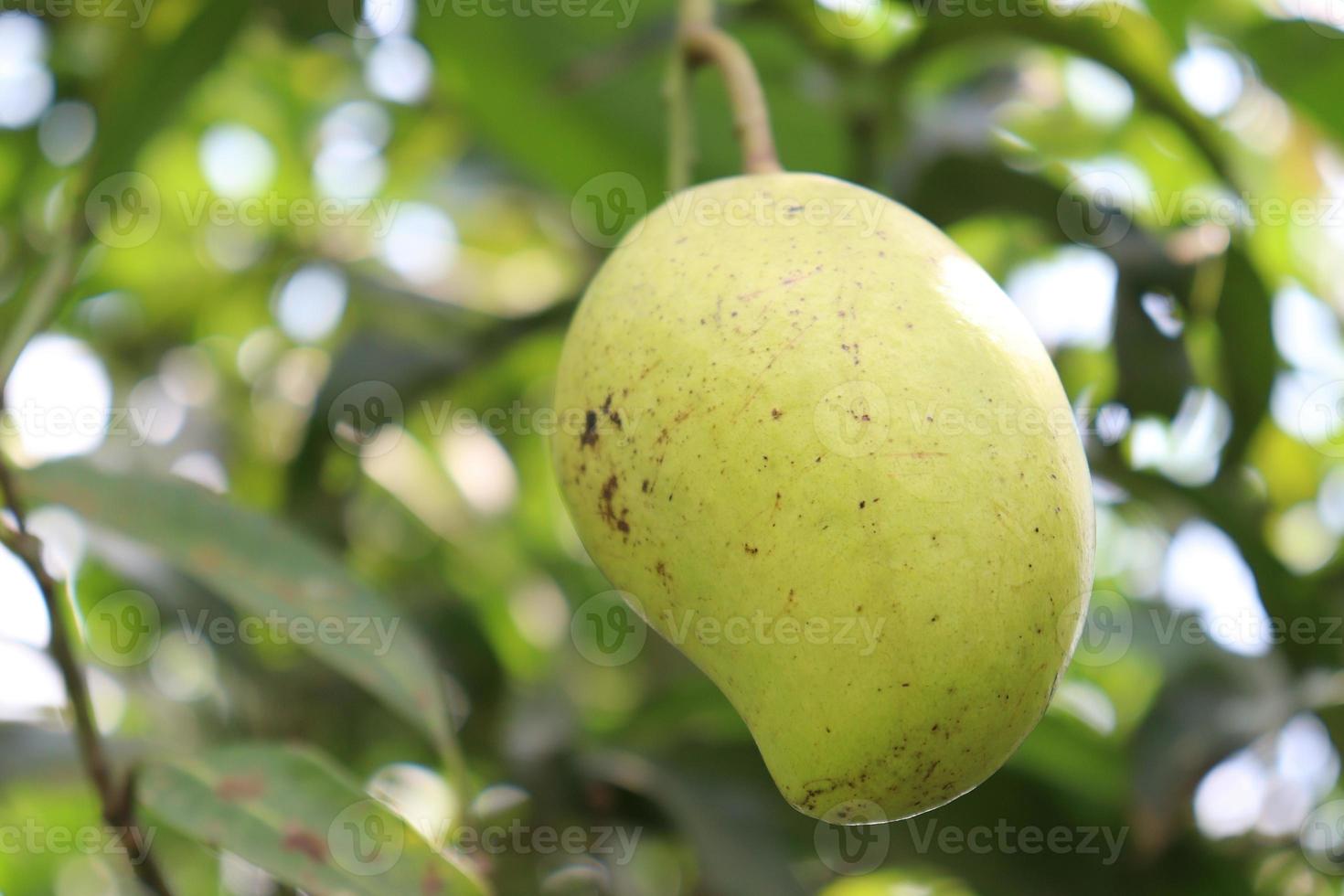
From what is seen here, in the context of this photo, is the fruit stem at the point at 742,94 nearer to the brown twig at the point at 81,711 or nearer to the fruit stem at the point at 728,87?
the fruit stem at the point at 728,87

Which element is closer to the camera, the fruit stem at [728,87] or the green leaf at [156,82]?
the fruit stem at [728,87]

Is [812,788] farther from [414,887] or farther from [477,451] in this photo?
[477,451]

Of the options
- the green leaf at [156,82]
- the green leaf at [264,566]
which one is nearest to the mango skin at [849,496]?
the green leaf at [264,566]

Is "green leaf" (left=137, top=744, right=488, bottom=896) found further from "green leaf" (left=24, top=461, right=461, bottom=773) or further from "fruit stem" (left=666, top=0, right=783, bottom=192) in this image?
"fruit stem" (left=666, top=0, right=783, bottom=192)

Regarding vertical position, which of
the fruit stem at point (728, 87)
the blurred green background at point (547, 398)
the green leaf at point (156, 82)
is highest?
the fruit stem at point (728, 87)

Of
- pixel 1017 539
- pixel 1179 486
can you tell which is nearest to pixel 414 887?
pixel 1017 539

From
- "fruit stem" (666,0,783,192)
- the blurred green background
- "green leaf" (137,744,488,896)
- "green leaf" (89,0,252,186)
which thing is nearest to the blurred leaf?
the blurred green background

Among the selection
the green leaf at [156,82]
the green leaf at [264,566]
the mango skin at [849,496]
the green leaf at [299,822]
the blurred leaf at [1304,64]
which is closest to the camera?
the mango skin at [849,496]

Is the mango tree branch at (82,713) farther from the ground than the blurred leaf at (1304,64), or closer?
closer
